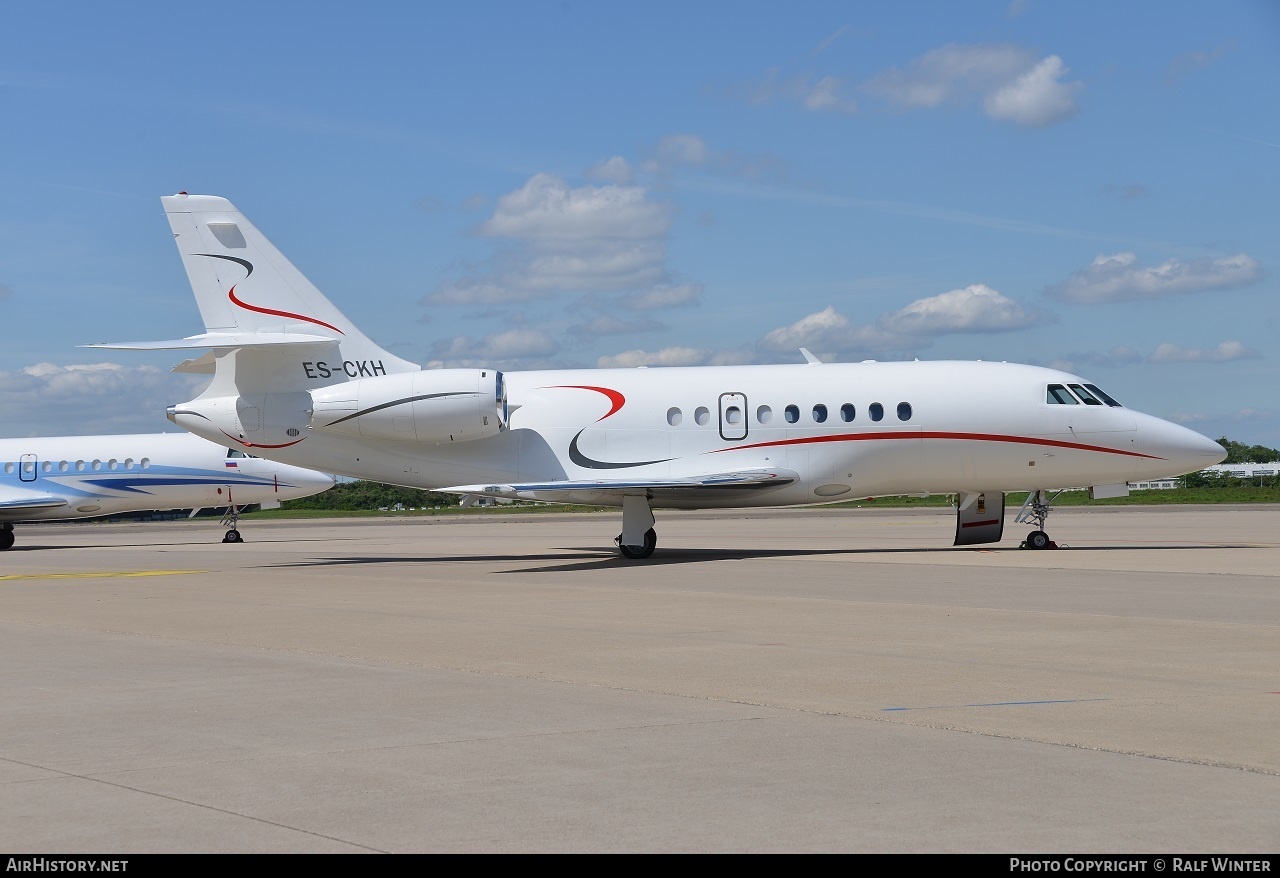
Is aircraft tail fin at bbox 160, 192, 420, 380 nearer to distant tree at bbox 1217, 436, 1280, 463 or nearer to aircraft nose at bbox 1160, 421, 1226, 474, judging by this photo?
aircraft nose at bbox 1160, 421, 1226, 474

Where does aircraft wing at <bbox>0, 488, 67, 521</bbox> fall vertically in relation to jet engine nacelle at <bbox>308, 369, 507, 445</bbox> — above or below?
below

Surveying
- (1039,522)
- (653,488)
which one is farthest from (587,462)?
(1039,522)

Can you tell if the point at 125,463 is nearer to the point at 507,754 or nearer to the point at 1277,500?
the point at 507,754

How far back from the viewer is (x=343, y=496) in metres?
115

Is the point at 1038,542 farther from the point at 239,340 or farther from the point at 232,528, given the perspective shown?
the point at 232,528

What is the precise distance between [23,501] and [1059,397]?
34399 millimetres

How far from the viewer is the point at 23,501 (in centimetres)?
4562

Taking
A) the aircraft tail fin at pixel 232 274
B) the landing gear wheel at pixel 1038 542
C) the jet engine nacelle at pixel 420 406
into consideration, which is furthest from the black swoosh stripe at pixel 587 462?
the landing gear wheel at pixel 1038 542

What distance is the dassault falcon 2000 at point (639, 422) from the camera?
90.5 ft

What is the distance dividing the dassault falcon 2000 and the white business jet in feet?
55.8

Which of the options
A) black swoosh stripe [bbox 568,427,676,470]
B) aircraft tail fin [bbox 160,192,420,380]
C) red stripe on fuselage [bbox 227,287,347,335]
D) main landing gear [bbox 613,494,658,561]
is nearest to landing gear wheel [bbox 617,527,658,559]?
main landing gear [bbox 613,494,658,561]

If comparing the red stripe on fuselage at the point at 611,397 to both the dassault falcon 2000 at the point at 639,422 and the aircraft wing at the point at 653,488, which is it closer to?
the dassault falcon 2000 at the point at 639,422

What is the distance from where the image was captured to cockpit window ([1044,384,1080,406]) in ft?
90.7
